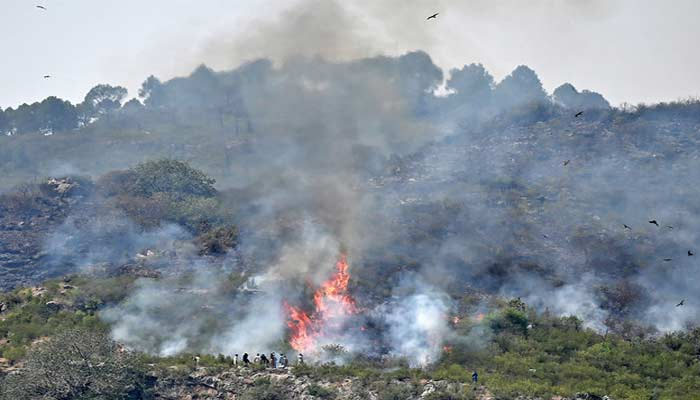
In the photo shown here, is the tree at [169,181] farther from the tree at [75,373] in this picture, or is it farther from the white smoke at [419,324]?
the tree at [75,373]

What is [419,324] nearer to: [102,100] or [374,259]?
[374,259]

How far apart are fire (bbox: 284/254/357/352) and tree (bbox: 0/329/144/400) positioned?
10.4 m

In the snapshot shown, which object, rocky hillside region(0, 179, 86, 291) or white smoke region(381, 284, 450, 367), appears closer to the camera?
white smoke region(381, 284, 450, 367)

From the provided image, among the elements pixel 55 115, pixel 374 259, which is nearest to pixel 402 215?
pixel 374 259

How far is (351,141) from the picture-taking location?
288 ft

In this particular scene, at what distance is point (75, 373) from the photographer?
42188mm

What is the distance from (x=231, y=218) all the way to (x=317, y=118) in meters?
25.8

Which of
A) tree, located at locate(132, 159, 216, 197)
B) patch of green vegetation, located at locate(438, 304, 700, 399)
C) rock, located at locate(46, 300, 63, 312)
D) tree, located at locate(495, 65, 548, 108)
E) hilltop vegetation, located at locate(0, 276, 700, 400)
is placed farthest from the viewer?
tree, located at locate(495, 65, 548, 108)

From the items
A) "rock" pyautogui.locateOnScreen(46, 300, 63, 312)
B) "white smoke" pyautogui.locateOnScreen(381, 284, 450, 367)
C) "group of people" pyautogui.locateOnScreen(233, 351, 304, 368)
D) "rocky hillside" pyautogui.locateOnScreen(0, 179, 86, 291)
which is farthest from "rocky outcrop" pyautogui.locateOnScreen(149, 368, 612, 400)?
"rocky hillside" pyautogui.locateOnScreen(0, 179, 86, 291)

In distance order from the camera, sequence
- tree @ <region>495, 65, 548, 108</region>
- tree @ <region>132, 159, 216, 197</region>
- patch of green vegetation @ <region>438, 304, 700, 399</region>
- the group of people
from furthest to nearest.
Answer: tree @ <region>495, 65, 548, 108</region>
tree @ <region>132, 159, 216, 197</region>
the group of people
patch of green vegetation @ <region>438, 304, 700, 399</region>

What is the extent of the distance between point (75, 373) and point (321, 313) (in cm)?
1618

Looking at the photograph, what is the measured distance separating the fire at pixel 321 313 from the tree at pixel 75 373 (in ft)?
34.2

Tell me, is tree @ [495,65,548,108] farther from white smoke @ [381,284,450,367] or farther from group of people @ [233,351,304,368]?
group of people @ [233,351,304,368]

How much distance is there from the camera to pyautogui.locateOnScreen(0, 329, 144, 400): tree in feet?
136
